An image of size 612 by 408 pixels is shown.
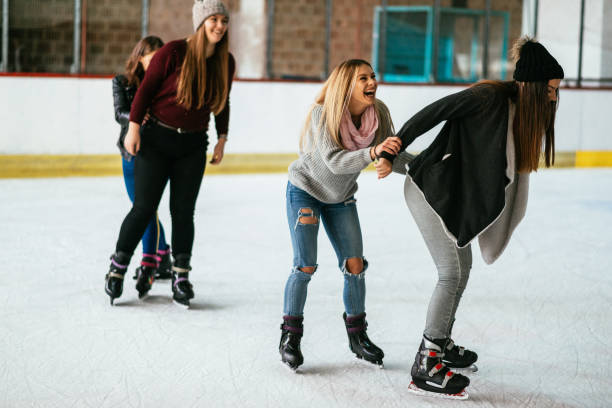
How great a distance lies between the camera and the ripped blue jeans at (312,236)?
2312 mm

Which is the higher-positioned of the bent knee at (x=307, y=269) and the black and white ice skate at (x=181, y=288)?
the bent knee at (x=307, y=269)

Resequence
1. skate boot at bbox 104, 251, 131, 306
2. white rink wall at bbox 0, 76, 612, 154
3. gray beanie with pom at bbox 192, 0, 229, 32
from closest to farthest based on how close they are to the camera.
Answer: gray beanie with pom at bbox 192, 0, 229, 32, skate boot at bbox 104, 251, 131, 306, white rink wall at bbox 0, 76, 612, 154

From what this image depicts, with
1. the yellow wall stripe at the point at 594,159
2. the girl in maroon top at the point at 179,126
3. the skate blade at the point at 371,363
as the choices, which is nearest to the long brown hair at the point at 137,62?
the girl in maroon top at the point at 179,126

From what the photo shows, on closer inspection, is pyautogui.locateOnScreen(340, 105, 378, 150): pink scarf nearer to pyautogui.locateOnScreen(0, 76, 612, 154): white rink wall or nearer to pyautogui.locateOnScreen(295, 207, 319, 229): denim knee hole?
pyautogui.locateOnScreen(295, 207, 319, 229): denim knee hole

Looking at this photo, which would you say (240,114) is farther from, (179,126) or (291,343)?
(291,343)

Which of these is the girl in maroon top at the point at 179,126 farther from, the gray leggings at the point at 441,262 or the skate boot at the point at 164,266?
the gray leggings at the point at 441,262

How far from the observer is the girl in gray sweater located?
2172 mm

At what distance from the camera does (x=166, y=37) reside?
7.99 metres

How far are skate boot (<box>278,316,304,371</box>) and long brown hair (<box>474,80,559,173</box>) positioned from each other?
2.67 feet

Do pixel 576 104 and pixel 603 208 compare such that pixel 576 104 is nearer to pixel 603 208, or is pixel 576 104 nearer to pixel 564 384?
pixel 603 208

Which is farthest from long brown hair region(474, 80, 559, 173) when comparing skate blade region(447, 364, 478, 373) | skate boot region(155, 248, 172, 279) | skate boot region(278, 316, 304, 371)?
skate boot region(155, 248, 172, 279)

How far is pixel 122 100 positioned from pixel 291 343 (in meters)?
1.31

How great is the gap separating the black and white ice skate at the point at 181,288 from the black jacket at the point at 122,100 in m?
0.49

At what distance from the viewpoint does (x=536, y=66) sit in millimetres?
1956
